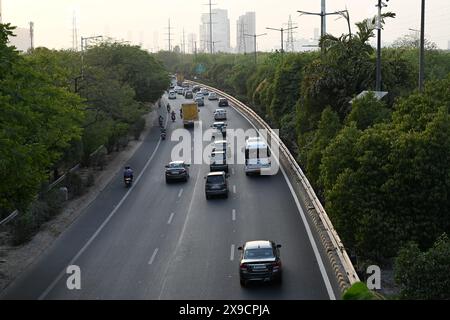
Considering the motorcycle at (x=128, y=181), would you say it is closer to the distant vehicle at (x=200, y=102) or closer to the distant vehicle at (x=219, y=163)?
the distant vehicle at (x=219, y=163)

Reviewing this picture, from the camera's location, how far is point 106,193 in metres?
40.2

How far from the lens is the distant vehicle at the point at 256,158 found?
4278 centimetres

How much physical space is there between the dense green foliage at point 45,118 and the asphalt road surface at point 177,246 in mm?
3164

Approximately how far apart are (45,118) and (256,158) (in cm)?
1925

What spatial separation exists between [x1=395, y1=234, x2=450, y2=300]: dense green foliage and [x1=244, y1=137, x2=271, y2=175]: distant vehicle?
76.0ft

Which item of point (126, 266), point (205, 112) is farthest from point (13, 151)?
point (205, 112)

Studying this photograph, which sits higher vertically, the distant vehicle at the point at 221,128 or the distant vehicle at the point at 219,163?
the distant vehicle at the point at 221,128

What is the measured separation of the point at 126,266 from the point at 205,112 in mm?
62861

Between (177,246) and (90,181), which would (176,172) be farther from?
(177,246)

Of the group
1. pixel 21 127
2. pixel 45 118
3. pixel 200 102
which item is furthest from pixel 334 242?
pixel 200 102

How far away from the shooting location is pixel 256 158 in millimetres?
43719

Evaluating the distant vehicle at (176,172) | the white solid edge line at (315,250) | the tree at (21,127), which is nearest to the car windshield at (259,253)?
the white solid edge line at (315,250)

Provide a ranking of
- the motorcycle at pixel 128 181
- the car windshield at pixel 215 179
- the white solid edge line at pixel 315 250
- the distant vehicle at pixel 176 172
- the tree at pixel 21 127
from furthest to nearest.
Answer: the distant vehicle at pixel 176 172 → the motorcycle at pixel 128 181 → the car windshield at pixel 215 179 → the tree at pixel 21 127 → the white solid edge line at pixel 315 250
